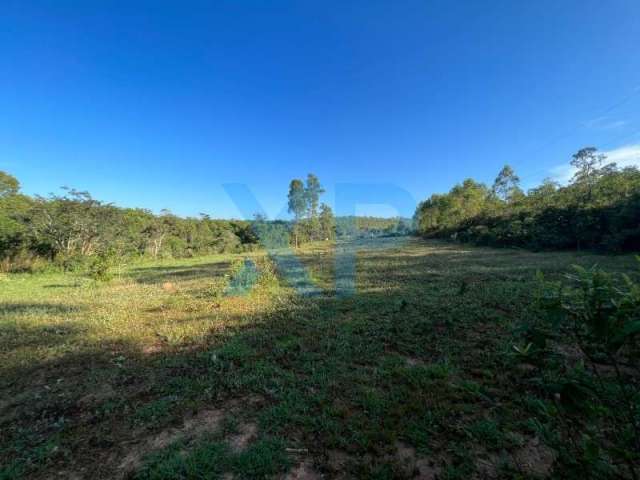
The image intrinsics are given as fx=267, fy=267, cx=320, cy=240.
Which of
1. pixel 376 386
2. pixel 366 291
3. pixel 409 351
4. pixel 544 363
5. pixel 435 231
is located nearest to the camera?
pixel 544 363

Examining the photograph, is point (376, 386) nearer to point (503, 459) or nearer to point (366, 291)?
point (503, 459)

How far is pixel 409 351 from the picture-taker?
3221 mm

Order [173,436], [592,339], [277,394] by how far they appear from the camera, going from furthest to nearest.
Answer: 1. [277,394]
2. [173,436]
3. [592,339]

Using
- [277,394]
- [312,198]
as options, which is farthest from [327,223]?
[277,394]

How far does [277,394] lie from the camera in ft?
8.12

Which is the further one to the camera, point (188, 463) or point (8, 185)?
point (8, 185)

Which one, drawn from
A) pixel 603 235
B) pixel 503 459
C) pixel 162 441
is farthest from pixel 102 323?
pixel 603 235

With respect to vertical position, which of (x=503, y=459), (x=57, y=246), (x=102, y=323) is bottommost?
(x=503, y=459)

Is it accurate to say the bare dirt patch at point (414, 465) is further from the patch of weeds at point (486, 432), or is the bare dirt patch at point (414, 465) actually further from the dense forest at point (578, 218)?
the dense forest at point (578, 218)

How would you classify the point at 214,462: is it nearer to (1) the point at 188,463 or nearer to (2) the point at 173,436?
(1) the point at 188,463

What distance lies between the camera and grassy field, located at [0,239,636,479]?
1751mm

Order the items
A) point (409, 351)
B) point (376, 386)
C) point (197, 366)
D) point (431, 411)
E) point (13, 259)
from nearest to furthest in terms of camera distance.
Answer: point (431, 411) < point (376, 386) < point (197, 366) < point (409, 351) < point (13, 259)

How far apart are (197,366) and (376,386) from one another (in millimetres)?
1982

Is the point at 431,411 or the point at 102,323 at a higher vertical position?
the point at 102,323
